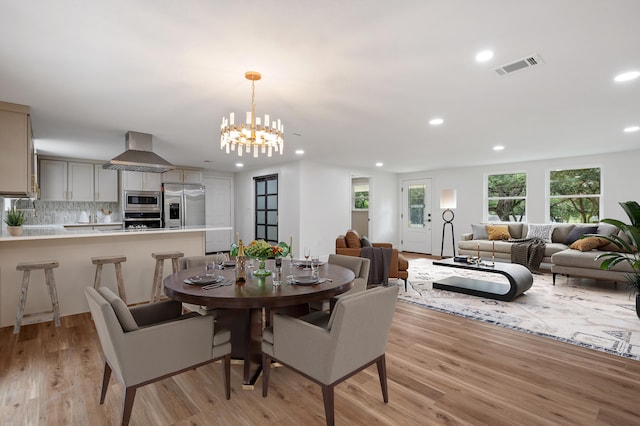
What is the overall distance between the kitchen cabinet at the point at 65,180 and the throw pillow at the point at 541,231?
31.3 ft

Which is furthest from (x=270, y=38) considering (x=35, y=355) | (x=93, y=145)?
(x=93, y=145)

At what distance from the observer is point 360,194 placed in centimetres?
960

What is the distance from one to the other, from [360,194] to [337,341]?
807 cm

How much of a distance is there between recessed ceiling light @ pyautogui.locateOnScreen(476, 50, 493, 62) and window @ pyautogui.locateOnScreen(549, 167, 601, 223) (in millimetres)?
6008

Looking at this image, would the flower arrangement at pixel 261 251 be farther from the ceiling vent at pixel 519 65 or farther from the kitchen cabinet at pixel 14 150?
the kitchen cabinet at pixel 14 150

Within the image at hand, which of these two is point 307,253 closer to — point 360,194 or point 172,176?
point 172,176

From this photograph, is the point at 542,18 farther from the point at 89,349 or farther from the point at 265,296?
the point at 89,349

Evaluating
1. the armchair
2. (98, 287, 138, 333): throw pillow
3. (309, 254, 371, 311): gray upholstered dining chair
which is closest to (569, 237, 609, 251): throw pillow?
the armchair

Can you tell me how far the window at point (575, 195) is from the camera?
6570 mm

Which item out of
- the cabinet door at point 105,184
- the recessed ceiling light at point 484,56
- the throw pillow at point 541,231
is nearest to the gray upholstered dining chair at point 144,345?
the recessed ceiling light at point 484,56

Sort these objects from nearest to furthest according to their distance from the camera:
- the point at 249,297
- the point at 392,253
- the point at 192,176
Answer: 1. the point at 249,297
2. the point at 392,253
3. the point at 192,176

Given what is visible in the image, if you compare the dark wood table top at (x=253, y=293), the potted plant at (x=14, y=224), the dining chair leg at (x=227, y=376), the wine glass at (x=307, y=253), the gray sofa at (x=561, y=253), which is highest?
the potted plant at (x=14, y=224)

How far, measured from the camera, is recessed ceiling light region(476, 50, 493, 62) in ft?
7.66

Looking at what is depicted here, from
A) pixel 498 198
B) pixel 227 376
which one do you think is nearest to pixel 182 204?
pixel 227 376
